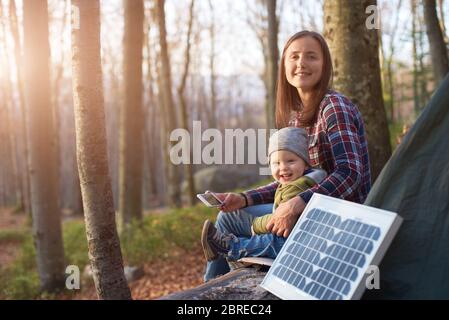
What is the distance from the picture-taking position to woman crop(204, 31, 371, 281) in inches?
98.8

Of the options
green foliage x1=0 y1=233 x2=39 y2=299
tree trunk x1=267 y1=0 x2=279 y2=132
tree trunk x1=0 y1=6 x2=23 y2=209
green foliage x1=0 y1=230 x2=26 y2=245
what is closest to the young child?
green foliage x1=0 y1=233 x2=39 y2=299

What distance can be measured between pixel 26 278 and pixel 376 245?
19.4 ft

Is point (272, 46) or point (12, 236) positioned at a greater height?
point (272, 46)

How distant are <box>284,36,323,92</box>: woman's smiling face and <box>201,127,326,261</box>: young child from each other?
0.37 m

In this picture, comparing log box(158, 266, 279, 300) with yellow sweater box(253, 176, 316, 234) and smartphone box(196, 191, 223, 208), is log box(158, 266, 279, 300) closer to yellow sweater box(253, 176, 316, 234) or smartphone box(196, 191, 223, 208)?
yellow sweater box(253, 176, 316, 234)

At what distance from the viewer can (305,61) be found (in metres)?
2.79

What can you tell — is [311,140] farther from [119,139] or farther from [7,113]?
[7,113]

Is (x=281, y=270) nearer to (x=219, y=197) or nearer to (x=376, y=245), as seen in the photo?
(x=376, y=245)

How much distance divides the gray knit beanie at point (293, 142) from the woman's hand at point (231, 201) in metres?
0.43

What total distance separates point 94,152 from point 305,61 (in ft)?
4.93

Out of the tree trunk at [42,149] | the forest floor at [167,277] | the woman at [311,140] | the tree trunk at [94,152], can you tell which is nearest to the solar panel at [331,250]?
the woman at [311,140]

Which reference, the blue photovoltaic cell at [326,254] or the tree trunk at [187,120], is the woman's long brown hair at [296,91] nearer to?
the blue photovoltaic cell at [326,254]

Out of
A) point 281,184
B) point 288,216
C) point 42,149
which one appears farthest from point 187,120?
point 288,216
